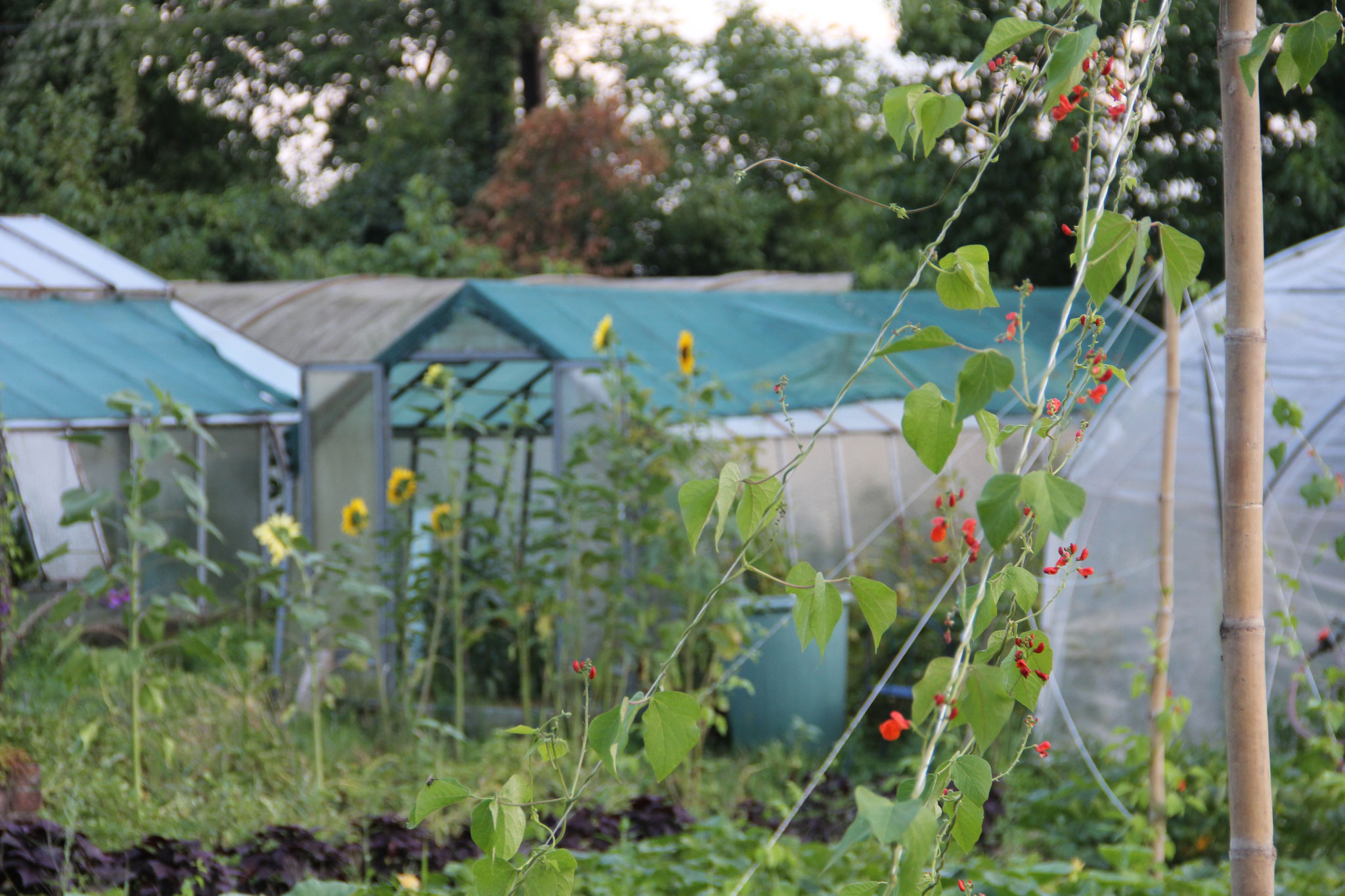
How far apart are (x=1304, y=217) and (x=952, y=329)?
3.30 meters

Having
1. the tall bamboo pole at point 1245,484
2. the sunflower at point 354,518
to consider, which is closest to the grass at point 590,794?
the sunflower at point 354,518

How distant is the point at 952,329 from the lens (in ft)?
25.1

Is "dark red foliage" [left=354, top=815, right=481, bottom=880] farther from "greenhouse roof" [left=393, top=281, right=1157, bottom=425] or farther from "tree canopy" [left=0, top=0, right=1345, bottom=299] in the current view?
"tree canopy" [left=0, top=0, right=1345, bottom=299]

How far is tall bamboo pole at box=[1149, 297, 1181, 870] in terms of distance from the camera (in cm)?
334

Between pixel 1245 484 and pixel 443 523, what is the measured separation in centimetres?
405

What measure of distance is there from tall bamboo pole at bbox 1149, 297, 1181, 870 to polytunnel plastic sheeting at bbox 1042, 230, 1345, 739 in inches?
36.9

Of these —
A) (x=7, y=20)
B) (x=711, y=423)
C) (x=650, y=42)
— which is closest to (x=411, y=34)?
(x=650, y=42)

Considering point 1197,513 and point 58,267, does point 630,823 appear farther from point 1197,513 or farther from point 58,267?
point 58,267

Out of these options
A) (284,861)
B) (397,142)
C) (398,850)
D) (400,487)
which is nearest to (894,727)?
(284,861)

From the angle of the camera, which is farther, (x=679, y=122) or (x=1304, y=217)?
(x=679, y=122)

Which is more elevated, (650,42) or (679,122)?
(650,42)

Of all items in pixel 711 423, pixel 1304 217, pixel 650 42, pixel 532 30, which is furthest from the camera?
pixel 650 42

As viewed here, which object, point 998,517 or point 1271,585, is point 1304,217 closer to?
point 1271,585

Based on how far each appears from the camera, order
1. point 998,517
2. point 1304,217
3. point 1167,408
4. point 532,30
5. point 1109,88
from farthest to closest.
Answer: point 532,30 < point 1304,217 < point 1167,408 < point 1109,88 < point 998,517
